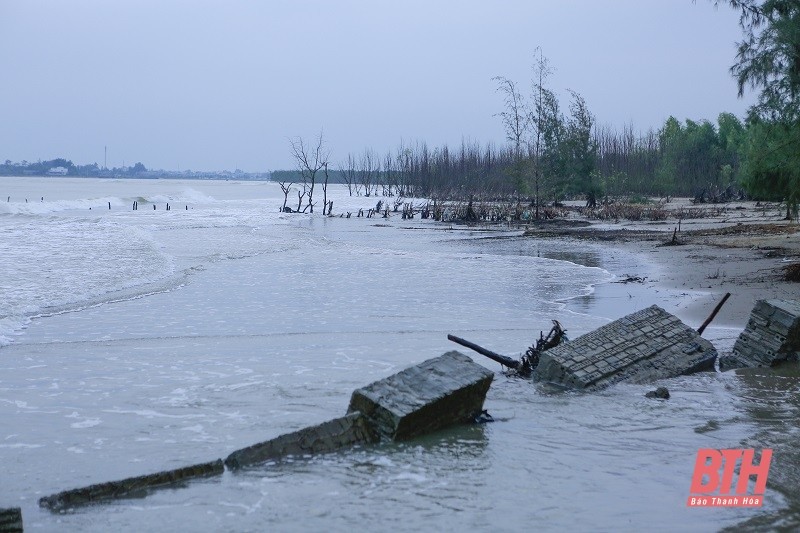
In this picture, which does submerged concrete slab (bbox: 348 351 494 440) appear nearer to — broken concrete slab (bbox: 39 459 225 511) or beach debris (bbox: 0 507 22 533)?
broken concrete slab (bbox: 39 459 225 511)

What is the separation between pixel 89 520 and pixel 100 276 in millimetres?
14390

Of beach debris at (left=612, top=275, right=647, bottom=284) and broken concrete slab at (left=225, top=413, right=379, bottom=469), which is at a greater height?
beach debris at (left=612, top=275, right=647, bottom=284)

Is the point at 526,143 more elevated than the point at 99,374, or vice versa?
the point at 526,143

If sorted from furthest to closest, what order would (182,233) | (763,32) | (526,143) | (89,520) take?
(526,143), (182,233), (763,32), (89,520)

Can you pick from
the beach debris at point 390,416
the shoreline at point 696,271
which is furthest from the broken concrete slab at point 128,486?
the shoreline at point 696,271

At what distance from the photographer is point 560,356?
25.2 ft

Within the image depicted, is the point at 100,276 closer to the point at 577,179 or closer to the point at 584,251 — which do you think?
the point at 584,251

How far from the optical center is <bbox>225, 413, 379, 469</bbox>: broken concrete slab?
18.0 feet

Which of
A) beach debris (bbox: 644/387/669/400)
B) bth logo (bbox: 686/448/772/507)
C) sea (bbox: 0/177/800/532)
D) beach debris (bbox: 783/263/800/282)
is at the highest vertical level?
beach debris (bbox: 783/263/800/282)

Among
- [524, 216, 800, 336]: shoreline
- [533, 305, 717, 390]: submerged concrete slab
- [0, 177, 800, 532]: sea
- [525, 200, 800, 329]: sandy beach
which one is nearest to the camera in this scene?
[0, 177, 800, 532]: sea

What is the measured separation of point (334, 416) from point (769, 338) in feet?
14.4

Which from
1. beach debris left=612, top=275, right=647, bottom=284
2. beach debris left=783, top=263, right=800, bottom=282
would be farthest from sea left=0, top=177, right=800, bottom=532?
beach debris left=783, top=263, right=800, bottom=282

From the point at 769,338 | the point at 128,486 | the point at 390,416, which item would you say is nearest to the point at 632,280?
the point at 769,338

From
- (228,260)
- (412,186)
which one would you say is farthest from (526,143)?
(412,186)
